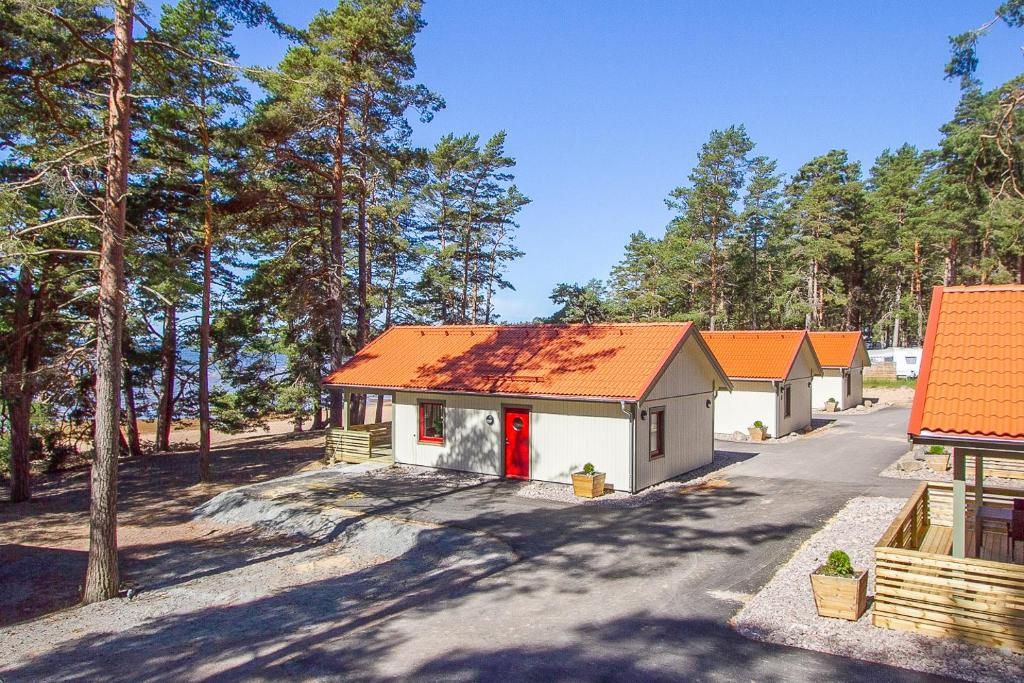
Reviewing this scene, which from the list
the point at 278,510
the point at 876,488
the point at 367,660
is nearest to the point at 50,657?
the point at 367,660

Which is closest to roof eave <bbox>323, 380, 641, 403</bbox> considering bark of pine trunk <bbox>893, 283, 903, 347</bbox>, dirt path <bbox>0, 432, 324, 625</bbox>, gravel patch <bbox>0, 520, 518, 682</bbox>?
dirt path <bbox>0, 432, 324, 625</bbox>

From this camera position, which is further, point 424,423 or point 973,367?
point 424,423

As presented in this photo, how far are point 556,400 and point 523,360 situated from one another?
2723mm

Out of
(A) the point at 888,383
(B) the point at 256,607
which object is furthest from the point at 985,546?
(A) the point at 888,383

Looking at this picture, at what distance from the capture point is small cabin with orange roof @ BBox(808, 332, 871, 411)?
3744cm

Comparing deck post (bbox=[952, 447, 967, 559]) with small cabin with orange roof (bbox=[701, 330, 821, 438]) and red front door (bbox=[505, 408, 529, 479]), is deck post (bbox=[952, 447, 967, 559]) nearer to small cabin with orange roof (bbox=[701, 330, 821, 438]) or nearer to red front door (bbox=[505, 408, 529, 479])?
red front door (bbox=[505, 408, 529, 479])

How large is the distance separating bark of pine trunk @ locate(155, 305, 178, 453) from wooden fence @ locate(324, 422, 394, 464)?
27.9 feet

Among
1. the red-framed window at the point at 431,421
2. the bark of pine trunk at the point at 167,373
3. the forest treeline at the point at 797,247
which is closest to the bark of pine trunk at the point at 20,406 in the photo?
the bark of pine trunk at the point at 167,373

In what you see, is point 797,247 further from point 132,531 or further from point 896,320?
point 132,531

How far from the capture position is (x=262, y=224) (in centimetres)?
2497

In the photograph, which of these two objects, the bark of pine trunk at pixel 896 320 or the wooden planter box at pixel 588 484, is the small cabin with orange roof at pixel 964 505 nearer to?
the wooden planter box at pixel 588 484

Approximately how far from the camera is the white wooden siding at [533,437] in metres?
17.2

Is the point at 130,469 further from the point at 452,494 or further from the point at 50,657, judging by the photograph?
the point at 50,657

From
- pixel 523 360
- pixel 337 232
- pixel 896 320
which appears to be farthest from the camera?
pixel 896 320
